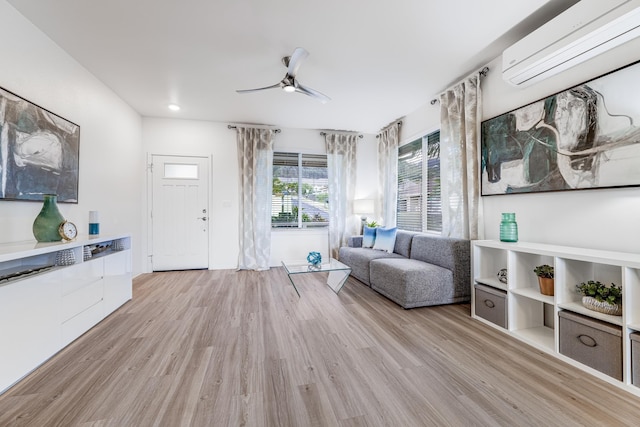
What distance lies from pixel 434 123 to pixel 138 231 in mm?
4863

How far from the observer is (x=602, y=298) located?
1655 mm

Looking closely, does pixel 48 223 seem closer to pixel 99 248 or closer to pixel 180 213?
pixel 99 248

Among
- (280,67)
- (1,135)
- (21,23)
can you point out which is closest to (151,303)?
(1,135)

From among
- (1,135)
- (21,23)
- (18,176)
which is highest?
(21,23)

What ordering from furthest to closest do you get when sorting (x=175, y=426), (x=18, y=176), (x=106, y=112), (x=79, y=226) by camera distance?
(x=106, y=112) → (x=79, y=226) → (x=18, y=176) → (x=175, y=426)

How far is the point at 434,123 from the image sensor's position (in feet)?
12.2

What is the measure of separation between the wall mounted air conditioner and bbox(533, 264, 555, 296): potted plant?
5.23ft

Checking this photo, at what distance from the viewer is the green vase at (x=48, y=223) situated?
2078mm

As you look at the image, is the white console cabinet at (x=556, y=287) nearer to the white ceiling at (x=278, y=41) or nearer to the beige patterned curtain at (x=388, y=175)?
the white ceiling at (x=278, y=41)

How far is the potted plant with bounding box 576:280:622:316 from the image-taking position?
159cm

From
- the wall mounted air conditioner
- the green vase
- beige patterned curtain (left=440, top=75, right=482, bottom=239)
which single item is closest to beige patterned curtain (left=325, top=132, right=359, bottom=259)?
beige patterned curtain (left=440, top=75, right=482, bottom=239)

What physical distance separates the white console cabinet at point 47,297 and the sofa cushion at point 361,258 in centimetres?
290

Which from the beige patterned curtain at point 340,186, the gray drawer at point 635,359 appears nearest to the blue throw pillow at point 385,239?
the beige patterned curtain at point 340,186

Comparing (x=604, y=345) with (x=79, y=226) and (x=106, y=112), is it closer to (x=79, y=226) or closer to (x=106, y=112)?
(x=79, y=226)
